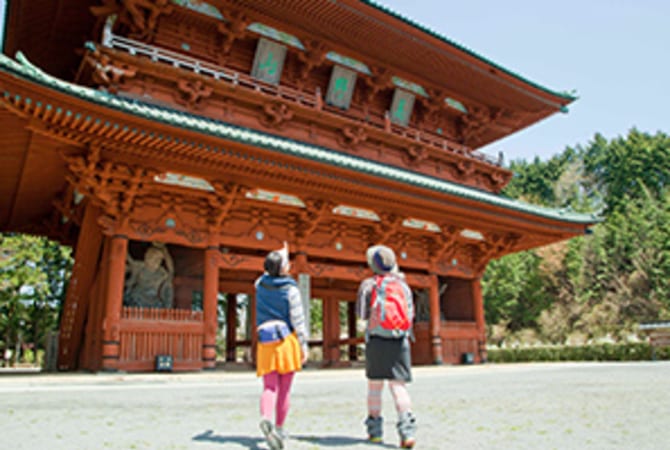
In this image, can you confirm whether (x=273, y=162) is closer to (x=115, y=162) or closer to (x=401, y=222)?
(x=115, y=162)

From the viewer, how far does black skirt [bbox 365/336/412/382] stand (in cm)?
398

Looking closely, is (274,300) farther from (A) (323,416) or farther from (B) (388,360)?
(A) (323,416)

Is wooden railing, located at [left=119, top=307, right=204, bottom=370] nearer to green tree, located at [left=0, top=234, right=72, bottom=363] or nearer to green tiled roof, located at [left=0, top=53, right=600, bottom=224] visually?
green tiled roof, located at [left=0, top=53, right=600, bottom=224]

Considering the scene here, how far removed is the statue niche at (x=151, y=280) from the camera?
38.4 feet

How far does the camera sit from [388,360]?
13.2 ft

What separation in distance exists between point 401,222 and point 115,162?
25.6 feet

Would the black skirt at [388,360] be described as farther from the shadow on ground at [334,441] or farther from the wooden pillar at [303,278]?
the wooden pillar at [303,278]

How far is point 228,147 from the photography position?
10508 mm

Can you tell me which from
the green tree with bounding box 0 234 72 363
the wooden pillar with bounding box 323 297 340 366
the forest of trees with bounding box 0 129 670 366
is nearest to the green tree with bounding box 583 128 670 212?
the forest of trees with bounding box 0 129 670 366

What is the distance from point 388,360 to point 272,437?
109 cm

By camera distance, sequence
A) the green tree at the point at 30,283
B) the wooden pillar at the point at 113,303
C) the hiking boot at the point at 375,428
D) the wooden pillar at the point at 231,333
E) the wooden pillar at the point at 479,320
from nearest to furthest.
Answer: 1. the hiking boot at the point at 375,428
2. the wooden pillar at the point at 113,303
3. the wooden pillar at the point at 479,320
4. the wooden pillar at the point at 231,333
5. the green tree at the point at 30,283

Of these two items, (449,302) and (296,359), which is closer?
(296,359)

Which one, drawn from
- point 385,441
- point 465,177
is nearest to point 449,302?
point 465,177

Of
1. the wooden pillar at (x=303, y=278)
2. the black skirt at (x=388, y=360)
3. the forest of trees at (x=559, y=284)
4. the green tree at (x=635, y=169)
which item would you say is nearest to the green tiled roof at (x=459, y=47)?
the wooden pillar at (x=303, y=278)
